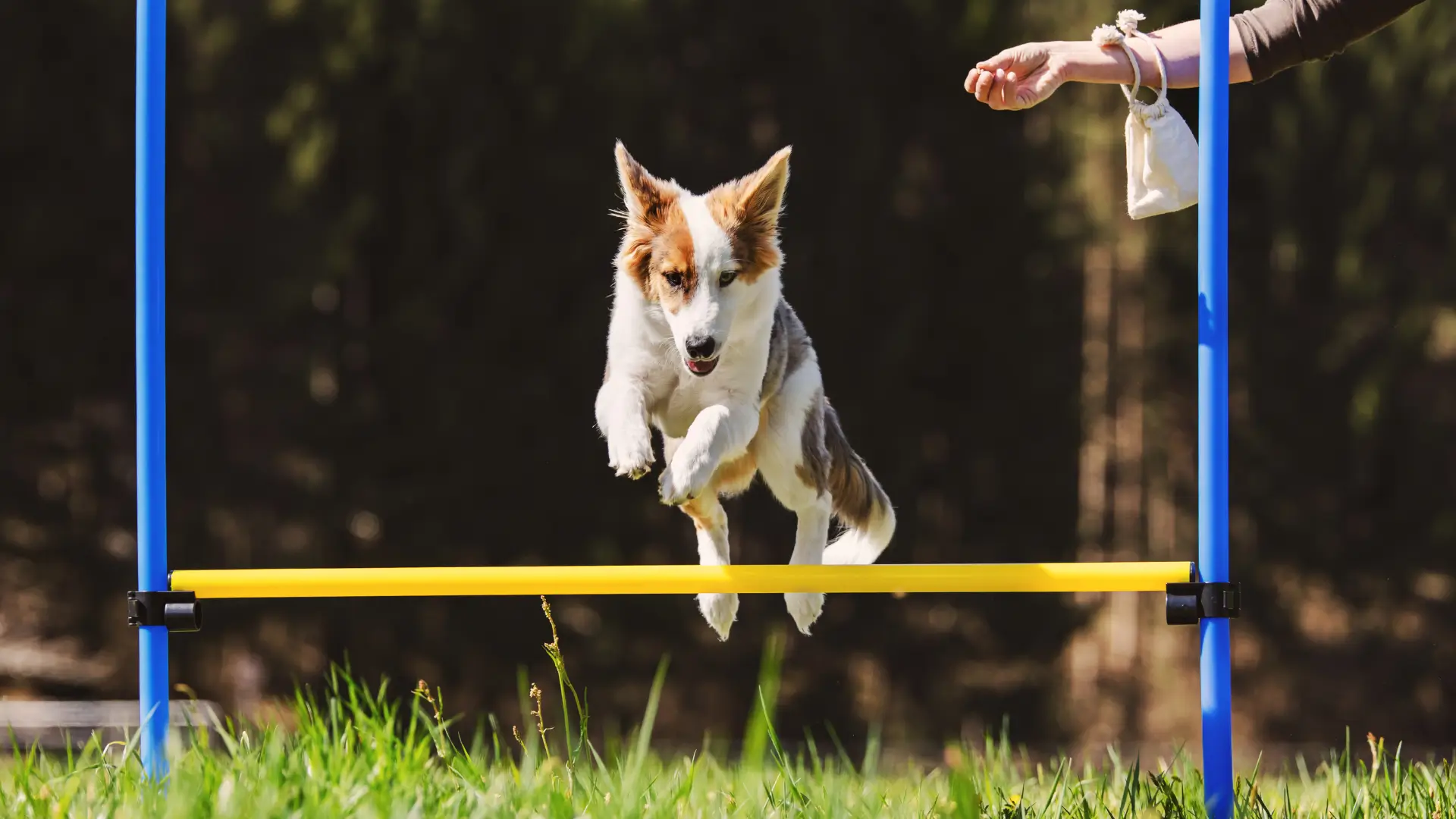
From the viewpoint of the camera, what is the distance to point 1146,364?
24.1 ft

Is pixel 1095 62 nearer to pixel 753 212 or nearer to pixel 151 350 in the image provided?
pixel 753 212

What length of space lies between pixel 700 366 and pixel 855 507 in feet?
2.65

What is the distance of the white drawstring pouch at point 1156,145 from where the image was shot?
2.93m

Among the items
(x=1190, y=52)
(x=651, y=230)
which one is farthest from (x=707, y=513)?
(x=1190, y=52)

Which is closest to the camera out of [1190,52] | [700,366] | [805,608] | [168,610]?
[168,610]

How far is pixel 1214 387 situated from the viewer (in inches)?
107

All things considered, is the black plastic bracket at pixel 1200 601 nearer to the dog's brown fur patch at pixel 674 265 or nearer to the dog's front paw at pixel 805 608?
the dog's front paw at pixel 805 608

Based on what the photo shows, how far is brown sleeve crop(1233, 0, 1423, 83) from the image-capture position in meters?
2.85

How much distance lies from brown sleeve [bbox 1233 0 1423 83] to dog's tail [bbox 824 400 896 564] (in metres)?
1.29

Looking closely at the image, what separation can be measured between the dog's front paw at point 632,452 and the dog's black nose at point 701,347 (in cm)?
20

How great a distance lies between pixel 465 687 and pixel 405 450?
4.15 ft

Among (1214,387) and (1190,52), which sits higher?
(1190,52)

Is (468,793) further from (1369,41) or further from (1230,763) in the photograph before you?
(1369,41)

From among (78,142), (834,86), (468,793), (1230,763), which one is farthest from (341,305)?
(1230,763)
